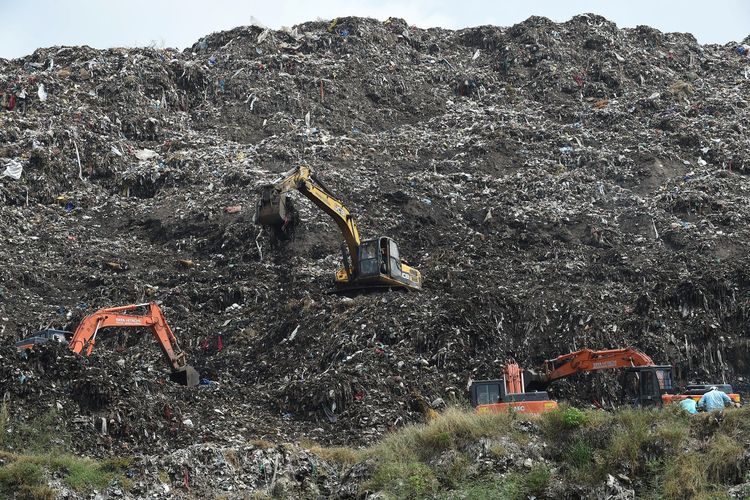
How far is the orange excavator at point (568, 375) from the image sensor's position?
11.8 meters

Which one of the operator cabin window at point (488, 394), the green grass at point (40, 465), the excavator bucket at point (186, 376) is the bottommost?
the green grass at point (40, 465)

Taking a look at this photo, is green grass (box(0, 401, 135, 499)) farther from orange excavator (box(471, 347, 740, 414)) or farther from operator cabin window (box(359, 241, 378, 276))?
operator cabin window (box(359, 241, 378, 276))

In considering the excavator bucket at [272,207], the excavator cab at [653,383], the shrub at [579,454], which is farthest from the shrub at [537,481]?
the excavator bucket at [272,207]

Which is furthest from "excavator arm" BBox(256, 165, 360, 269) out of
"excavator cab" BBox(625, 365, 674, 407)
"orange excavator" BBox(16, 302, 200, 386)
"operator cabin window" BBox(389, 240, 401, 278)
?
"excavator cab" BBox(625, 365, 674, 407)

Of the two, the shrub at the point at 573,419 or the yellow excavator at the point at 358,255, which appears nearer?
the shrub at the point at 573,419

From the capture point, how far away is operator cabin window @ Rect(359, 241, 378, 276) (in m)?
16.9

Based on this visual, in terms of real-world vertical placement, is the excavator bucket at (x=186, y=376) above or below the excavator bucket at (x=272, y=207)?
below

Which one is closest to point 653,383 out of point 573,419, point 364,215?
point 573,419

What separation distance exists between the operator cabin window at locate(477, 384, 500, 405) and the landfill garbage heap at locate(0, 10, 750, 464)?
1379 mm

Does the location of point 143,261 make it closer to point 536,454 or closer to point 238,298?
point 238,298

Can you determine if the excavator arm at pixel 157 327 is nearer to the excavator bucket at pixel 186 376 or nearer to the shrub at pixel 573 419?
the excavator bucket at pixel 186 376

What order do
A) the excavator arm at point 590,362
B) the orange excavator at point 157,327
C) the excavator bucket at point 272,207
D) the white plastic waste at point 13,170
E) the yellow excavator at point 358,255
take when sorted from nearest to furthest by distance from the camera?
the excavator arm at point 590,362
the orange excavator at point 157,327
the excavator bucket at point 272,207
the yellow excavator at point 358,255
the white plastic waste at point 13,170

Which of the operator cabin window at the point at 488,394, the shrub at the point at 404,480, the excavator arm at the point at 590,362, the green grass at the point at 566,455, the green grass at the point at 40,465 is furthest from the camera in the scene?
the excavator arm at the point at 590,362

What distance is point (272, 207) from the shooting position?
15805 mm
